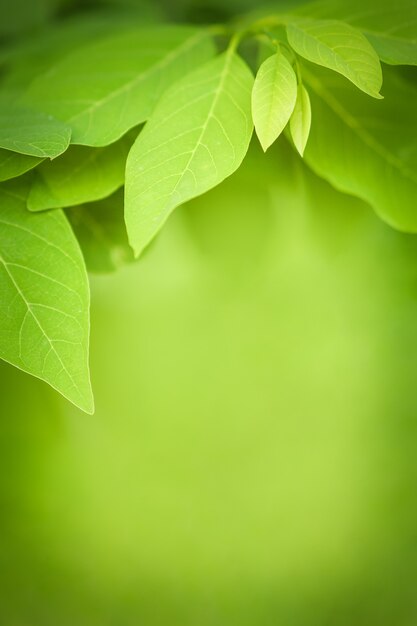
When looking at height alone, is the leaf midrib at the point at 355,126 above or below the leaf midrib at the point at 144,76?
above

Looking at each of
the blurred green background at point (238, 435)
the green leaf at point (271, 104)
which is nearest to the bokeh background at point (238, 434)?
the blurred green background at point (238, 435)

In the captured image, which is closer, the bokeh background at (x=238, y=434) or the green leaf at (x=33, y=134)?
the green leaf at (x=33, y=134)

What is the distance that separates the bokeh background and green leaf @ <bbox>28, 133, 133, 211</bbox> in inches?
2.6

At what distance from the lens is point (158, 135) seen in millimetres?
340

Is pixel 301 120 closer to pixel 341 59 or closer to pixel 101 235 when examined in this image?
pixel 341 59

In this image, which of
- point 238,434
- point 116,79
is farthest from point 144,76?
point 238,434

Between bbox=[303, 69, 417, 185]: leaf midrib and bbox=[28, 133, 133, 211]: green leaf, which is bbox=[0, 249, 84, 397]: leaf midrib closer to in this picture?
bbox=[28, 133, 133, 211]: green leaf

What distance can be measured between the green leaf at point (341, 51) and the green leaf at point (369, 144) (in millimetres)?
58

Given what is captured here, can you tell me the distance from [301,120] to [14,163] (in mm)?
151

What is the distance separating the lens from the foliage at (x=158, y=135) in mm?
322

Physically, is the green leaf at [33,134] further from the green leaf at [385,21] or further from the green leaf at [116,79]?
the green leaf at [385,21]

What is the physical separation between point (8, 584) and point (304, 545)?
21 cm

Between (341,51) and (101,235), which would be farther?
(101,235)

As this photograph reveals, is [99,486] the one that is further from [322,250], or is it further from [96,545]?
[322,250]
